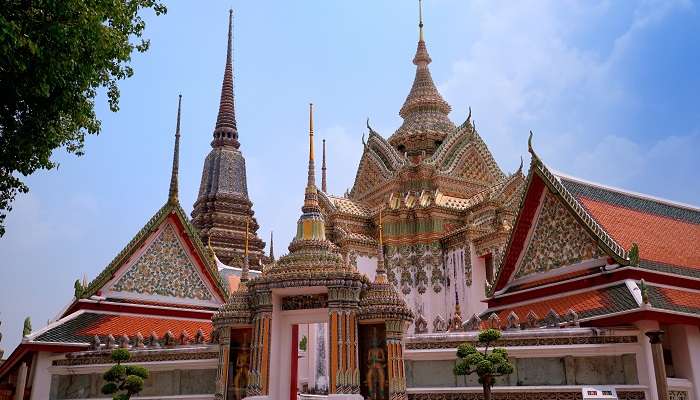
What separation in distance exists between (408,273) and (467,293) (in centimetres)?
247

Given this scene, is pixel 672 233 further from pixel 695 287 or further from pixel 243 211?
pixel 243 211

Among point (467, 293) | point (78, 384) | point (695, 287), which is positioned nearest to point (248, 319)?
point (78, 384)

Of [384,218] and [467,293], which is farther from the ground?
[384,218]

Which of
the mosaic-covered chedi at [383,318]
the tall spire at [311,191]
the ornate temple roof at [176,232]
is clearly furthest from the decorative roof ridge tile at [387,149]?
the tall spire at [311,191]

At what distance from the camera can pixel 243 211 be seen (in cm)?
3800

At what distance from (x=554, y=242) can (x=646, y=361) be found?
4.29 metres

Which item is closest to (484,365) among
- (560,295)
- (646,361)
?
(646,361)

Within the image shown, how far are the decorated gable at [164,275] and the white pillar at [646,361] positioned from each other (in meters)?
10.5

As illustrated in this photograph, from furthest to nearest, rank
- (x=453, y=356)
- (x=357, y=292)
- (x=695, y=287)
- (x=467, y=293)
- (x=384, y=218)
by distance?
(x=384, y=218)
(x=467, y=293)
(x=695, y=287)
(x=453, y=356)
(x=357, y=292)

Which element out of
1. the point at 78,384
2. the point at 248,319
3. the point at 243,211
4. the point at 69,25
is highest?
the point at 243,211

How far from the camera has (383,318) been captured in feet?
38.0

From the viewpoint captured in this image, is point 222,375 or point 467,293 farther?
point 467,293

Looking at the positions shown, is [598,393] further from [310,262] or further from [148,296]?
[148,296]

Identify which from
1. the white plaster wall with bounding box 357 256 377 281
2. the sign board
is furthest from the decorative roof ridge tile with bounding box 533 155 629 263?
the white plaster wall with bounding box 357 256 377 281
